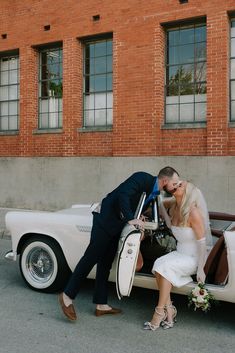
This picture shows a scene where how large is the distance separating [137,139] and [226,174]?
8.48 feet

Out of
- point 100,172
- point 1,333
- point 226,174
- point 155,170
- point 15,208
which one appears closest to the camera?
point 1,333

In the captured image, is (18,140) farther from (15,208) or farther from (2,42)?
(2,42)

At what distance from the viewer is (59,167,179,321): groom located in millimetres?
4711

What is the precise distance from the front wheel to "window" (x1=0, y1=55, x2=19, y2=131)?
9511 millimetres

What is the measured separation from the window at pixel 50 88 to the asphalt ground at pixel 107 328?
8.85m

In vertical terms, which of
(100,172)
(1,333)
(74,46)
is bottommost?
(1,333)

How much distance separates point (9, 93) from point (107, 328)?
462 inches

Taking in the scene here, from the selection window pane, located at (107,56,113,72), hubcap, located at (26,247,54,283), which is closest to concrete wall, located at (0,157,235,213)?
window pane, located at (107,56,113,72)

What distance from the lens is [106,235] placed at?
4824 mm

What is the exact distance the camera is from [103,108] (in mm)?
13070

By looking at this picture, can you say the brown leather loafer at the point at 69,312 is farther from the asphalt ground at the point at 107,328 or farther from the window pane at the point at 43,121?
the window pane at the point at 43,121

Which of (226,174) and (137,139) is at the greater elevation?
(137,139)

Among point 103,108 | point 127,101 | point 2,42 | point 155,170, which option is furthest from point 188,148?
point 2,42

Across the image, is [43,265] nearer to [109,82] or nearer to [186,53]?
[186,53]
